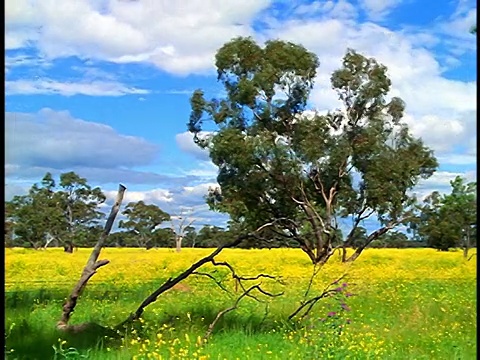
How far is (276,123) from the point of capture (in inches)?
192

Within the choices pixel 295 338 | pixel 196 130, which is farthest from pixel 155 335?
pixel 196 130

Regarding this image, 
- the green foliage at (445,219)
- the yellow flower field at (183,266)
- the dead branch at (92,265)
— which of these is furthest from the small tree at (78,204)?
the green foliage at (445,219)

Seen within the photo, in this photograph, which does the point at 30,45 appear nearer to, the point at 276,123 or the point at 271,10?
the point at 271,10

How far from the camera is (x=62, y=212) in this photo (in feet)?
11.1

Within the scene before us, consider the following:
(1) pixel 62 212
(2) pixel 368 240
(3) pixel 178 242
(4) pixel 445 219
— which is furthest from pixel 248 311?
(2) pixel 368 240

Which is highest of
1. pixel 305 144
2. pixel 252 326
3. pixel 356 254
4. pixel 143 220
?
pixel 305 144

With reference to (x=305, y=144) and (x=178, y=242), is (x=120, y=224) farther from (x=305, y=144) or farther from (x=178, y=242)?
(x=305, y=144)

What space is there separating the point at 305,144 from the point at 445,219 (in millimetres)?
1537

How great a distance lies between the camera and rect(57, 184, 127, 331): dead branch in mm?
2195

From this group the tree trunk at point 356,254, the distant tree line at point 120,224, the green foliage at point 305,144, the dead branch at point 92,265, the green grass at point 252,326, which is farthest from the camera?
the green foliage at point 305,144

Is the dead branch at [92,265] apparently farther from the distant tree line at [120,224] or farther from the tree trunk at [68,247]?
the tree trunk at [68,247]

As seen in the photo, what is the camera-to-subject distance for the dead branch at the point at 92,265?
2195 mm

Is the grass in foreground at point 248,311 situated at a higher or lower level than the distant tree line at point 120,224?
lower

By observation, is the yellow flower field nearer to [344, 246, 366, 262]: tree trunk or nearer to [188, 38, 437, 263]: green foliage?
[344, 246, 366, 262]: tree trunk
